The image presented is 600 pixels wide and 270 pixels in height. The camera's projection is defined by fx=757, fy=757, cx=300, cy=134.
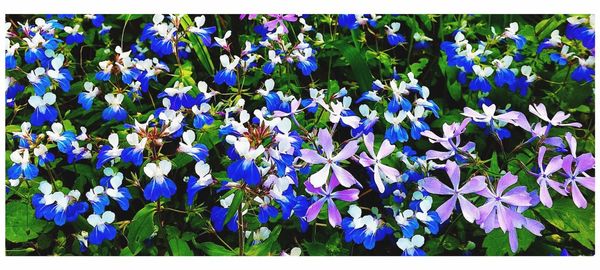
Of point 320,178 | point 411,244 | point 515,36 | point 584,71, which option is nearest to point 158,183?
point 320,178

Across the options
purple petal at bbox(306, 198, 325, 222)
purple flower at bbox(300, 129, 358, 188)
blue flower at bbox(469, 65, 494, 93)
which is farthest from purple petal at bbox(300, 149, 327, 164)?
blue flower at bbox(469, 65, 494, 93)

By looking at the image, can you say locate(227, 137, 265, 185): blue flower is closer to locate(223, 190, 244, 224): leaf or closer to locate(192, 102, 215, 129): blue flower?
locate(223, 190, 244, 224): leaf

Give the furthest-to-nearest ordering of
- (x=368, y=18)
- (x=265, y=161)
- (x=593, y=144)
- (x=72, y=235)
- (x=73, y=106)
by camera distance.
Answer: (x=368, y=18)
(x=73, y=106)
(x=593, y=144)
(x=72, y=235)
(x=265, y=161)

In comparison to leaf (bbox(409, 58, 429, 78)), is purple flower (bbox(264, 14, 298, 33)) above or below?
above

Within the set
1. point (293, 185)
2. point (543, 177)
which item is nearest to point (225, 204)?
point (293, 185)

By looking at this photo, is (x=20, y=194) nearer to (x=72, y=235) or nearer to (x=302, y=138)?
(x=72, y=235)

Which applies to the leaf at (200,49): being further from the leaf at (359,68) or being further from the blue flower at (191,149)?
the blue flower at (191,149)
